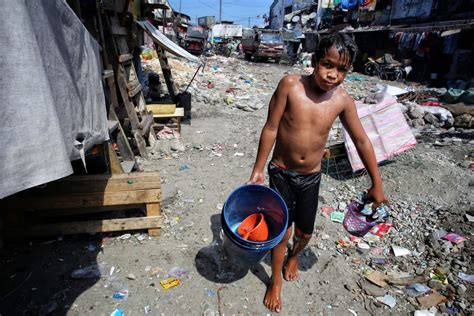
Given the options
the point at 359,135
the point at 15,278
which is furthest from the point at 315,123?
the point at 15,278

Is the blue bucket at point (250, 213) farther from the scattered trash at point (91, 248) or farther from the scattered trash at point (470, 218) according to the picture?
the scattered trash at point (470, 218)

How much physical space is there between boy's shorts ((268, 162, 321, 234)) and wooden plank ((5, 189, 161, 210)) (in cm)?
123

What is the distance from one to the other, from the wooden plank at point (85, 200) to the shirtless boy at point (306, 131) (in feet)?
4.07

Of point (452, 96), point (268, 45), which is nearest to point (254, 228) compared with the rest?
point (452, 96)

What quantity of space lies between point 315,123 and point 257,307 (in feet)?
4.89

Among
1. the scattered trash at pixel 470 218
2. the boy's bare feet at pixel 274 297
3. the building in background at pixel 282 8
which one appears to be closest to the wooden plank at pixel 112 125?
the boy's bare feet at pixel 274 297

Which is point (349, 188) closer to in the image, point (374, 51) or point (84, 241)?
point (84, 241)

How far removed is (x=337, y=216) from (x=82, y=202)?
9.12 feet

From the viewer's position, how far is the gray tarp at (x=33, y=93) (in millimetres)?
1147

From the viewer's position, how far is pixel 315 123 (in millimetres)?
2164

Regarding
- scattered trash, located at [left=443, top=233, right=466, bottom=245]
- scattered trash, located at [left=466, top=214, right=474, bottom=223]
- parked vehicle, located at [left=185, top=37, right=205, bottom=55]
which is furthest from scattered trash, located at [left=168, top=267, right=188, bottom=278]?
parked vehicle, located at [left=185, top=37, right=205, bottom=55]

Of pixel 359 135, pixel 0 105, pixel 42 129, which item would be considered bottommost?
pixel 359 135

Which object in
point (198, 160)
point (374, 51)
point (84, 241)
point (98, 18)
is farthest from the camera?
point (374, 51)

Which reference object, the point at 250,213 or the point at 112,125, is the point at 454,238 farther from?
the point at 112,125
